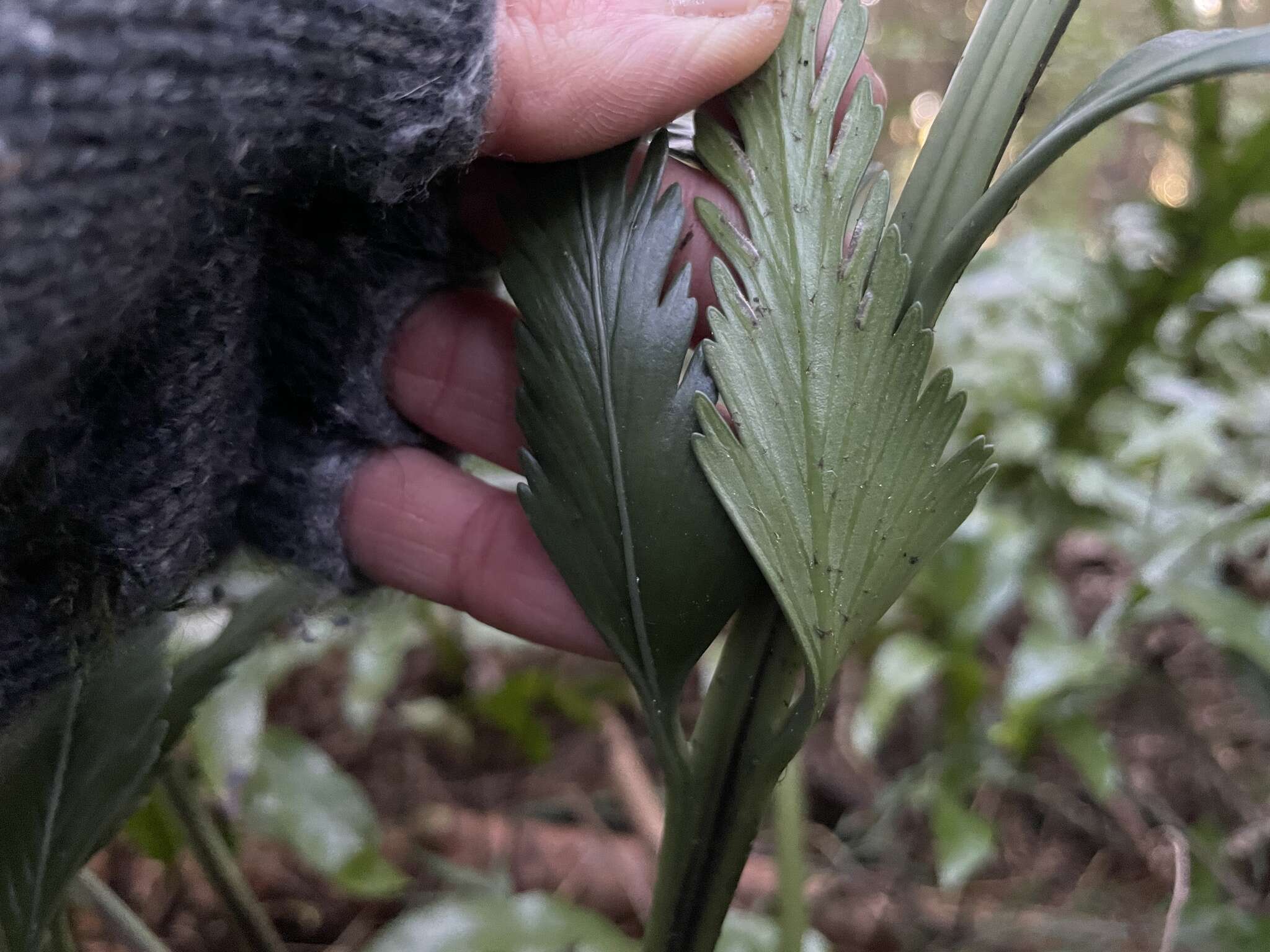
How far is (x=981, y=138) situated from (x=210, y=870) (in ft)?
2.29

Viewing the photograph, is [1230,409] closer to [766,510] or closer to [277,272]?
[766,510]

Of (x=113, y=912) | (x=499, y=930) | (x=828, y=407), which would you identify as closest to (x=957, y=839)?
(x=499, y=930)

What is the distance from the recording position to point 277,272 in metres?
0.54

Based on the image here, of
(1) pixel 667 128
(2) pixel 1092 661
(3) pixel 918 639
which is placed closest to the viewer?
(1) pixel 667 128

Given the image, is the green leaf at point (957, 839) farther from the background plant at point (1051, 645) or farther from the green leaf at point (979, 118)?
the green leaf at point (979, 118)

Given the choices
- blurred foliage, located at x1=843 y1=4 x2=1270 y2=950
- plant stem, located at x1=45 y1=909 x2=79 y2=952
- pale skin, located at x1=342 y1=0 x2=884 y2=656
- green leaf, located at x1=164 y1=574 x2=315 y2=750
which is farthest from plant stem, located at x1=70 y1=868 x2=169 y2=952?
blurred foliage, located at x1=843 y1=4 x2=1270 y2=950

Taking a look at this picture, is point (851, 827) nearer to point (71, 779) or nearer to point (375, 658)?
point (375, 658)

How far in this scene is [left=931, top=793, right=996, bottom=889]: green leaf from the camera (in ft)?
2.57

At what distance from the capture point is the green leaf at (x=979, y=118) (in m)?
0.39

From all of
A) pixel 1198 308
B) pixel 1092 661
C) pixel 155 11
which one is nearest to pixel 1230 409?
pixel 1198 308

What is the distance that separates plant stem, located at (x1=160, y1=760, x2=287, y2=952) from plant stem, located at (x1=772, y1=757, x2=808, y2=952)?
402 mm

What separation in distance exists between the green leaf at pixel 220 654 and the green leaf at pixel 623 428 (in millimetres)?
219

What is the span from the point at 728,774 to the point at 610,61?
384 millimetres

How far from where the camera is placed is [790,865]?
2.17 feet
